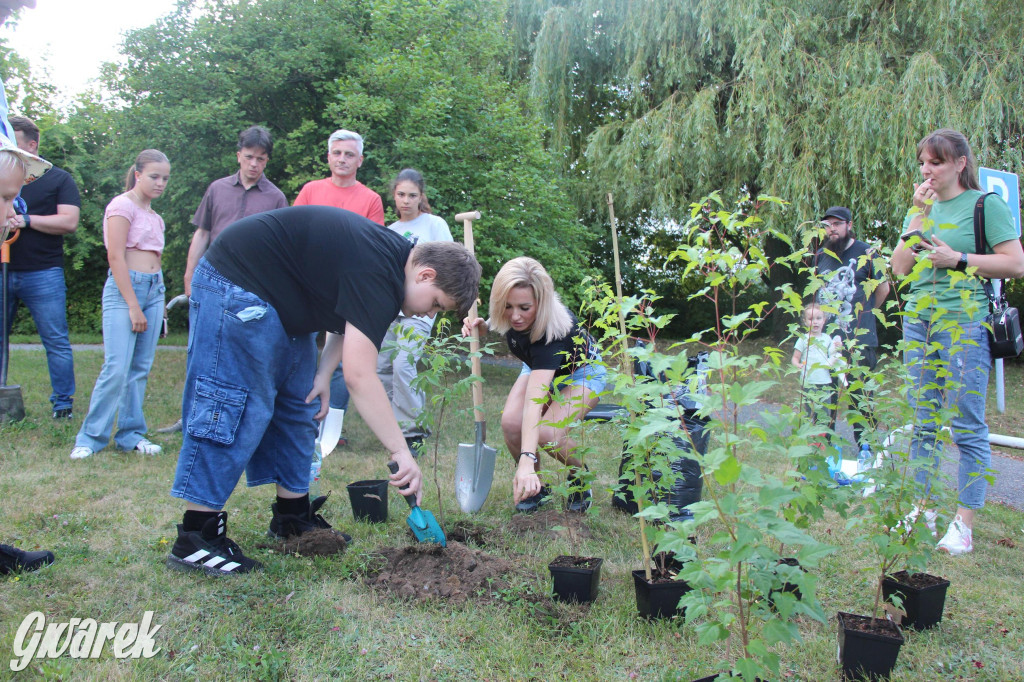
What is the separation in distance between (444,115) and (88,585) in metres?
5.93

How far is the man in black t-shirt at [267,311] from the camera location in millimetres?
2346

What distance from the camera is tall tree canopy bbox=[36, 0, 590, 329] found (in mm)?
7348

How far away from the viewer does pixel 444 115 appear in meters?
7.30

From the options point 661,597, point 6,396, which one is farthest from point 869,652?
point 6,396

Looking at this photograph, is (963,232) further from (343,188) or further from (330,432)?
(330,432)

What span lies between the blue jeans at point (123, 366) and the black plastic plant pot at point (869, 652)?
4.02m

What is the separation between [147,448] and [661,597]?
3.40m

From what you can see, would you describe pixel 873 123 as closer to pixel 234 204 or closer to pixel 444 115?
pixel 444 115

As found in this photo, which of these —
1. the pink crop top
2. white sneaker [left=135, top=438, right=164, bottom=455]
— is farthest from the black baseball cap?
white sneaker [left=135, top=438, right=164, bottom=455]

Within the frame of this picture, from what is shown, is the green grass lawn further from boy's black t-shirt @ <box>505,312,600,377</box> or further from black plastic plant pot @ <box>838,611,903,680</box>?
boy's black t-shirt @ <box>505,312,600,377</box>

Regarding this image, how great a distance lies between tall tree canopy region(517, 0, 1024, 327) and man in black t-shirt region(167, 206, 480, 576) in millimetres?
7310

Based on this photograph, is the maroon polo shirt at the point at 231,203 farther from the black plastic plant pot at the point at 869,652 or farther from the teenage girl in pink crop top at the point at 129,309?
the black plastic plant pot at the point at 869,652

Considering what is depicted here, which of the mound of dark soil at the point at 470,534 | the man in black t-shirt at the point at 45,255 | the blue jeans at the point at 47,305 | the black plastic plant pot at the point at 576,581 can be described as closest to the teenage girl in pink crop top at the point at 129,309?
the man in black t-shirt at the point at 45,255

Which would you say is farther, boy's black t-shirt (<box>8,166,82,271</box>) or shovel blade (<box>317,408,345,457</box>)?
boy's black t-shirt (<box>8,166,82,271</box>)
